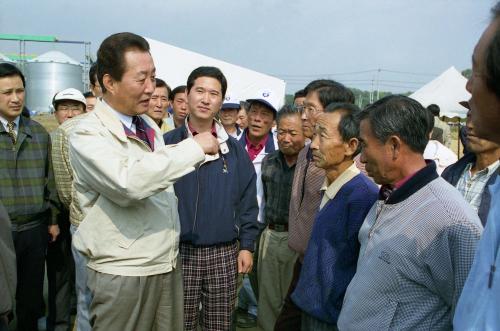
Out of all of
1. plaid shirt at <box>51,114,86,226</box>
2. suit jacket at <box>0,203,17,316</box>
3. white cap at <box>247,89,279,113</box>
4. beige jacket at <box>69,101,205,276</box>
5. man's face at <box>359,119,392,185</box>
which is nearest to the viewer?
man's face at <box>359,119,392,185</box>

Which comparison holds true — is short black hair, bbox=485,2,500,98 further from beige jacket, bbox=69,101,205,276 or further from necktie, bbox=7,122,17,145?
necktie, bbox=7,122,17,145

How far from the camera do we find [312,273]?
8.02 feet

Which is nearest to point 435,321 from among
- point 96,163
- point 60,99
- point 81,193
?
point 96,163

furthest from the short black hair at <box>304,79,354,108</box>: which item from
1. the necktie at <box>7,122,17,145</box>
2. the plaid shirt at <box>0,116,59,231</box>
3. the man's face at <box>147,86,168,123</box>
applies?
the necktie at <box>7,122,17,145</box>

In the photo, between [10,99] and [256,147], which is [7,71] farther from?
[256,147]

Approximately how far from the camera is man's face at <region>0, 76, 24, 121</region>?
3736 millimetres

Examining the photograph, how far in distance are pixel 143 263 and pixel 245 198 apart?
47.6 inches

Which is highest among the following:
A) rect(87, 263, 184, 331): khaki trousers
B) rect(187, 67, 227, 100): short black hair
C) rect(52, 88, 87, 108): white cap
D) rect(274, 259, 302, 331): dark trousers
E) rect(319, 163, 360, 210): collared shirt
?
rect(187, 67, 227, 100): short black hair

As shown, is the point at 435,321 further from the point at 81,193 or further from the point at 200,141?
the point at 81,193

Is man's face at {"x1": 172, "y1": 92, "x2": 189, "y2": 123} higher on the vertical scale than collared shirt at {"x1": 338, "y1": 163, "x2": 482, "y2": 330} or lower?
higher

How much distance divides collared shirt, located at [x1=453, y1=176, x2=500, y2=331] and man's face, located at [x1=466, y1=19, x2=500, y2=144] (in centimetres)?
19

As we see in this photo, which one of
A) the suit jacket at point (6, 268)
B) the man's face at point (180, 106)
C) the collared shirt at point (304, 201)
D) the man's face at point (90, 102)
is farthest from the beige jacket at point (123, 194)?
the man's face at point (180, 106)

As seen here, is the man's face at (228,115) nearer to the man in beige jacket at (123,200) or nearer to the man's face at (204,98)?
the man's face at (204,98)

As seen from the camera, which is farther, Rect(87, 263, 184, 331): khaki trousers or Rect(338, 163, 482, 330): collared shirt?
Rect(87, 263, 184, 331): khaki trousers
